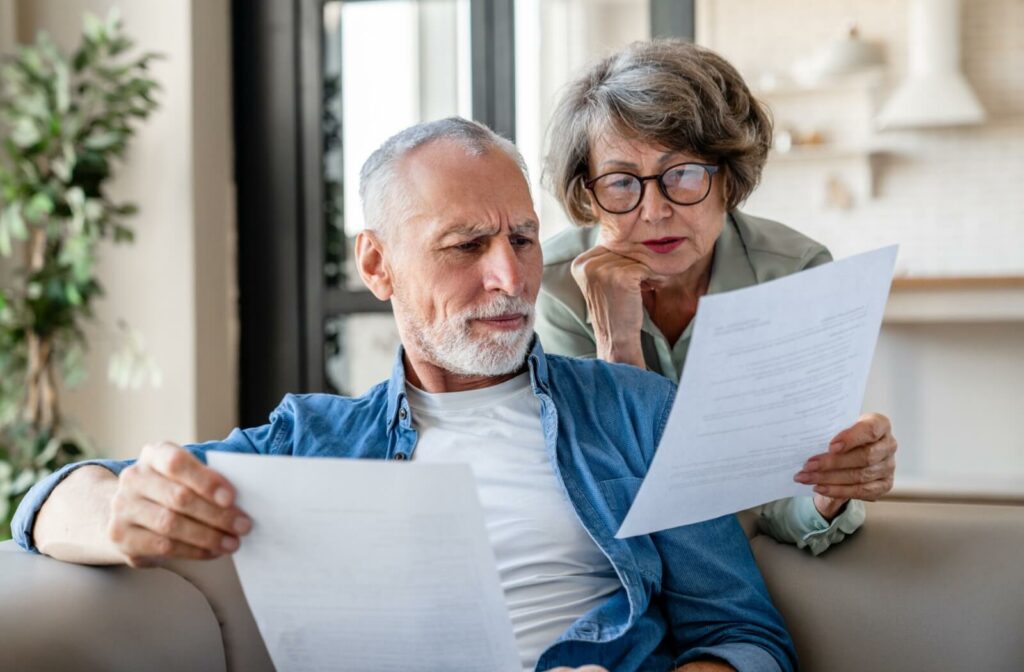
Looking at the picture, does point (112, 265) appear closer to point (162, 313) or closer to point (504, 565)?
point (162, 313)

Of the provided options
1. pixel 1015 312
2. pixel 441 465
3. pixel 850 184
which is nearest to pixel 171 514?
pixel 441 465

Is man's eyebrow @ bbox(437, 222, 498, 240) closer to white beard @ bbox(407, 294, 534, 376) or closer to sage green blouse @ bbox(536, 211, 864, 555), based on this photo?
white beard @ bbox(407, 294, 534, 376)

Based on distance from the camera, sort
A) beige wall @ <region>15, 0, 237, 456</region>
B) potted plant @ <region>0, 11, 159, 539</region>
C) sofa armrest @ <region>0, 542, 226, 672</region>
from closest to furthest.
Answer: sofa armrest @ <region>0, 542, 226, 672</region> → potted plant @ <region>0, 11, 159, 539</region> → beige wall @ <region>15, 0, 237, 456</region>

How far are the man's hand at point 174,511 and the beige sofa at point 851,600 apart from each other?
0.19 meters

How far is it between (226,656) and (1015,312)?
2.92 m

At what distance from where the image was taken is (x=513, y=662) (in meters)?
1.10

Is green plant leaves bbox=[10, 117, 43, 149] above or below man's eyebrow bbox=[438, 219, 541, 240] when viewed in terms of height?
above

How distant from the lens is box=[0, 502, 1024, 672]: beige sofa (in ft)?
4.18

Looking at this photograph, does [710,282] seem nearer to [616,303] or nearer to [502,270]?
[616,303]

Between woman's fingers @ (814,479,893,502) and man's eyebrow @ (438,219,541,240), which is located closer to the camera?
woman's fingers @ (814,479,893,502)

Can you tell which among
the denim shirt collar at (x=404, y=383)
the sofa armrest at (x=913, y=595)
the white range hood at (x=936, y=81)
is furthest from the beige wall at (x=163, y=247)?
the white range hood at (x=936, y=81)

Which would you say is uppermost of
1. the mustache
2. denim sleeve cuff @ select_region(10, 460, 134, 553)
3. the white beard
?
the mustache

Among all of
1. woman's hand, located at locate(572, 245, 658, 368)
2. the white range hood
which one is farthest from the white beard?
the white range hood

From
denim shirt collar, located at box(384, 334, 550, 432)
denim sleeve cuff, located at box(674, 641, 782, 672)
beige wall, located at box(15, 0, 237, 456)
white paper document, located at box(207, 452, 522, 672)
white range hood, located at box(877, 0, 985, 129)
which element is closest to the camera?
white paper document, located at box(207, 452, 522, 672)
